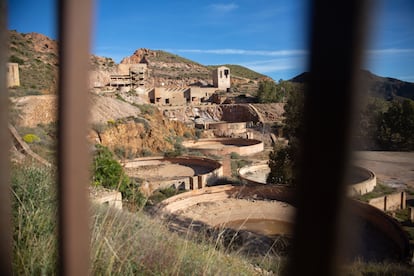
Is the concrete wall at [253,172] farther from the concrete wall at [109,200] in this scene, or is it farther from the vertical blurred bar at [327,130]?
the vertical blurred bar at [327,130]

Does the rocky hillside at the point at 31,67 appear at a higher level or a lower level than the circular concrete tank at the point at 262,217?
higher

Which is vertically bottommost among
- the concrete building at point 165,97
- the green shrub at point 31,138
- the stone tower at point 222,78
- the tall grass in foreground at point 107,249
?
Answer: the green shrub at point 31,138

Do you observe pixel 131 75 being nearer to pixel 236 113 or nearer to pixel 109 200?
pixel 236 113

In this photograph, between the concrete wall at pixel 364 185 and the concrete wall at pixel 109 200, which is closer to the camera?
the concrete wall at pixel 109 200

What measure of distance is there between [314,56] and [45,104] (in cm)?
1909

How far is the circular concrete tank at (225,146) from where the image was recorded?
21875 millimetres

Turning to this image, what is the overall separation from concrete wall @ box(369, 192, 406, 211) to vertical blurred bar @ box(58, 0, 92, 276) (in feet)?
35.3

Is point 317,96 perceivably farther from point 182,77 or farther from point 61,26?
point 182,77

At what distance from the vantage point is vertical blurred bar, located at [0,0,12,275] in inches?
69.2

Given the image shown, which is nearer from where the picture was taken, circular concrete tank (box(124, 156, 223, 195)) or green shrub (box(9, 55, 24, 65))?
circular concrete tank (box(124, 156, 223, 195))

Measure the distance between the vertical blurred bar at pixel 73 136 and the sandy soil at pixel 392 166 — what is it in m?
14.7

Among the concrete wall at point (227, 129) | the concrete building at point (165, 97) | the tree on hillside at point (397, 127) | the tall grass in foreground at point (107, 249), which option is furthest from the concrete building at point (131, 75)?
the tall grass in foreground at point (107, 249)

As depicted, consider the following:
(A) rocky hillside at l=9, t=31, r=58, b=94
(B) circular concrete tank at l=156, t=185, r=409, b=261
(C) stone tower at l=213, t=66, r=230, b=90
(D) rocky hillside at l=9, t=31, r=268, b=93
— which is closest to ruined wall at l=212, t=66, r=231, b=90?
(C) stone tower at l=213, t=66, r=230, b=90

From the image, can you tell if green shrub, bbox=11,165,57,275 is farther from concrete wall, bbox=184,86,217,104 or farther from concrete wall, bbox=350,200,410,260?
concrete wall, bbox=184,86,217,104
